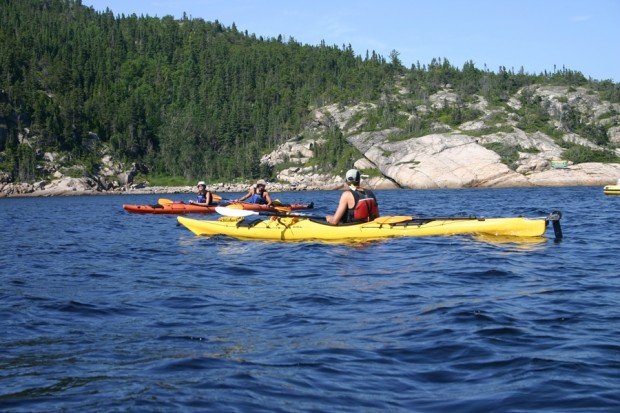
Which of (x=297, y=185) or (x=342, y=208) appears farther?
(x=297, y=185)

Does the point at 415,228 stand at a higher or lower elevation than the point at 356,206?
lower

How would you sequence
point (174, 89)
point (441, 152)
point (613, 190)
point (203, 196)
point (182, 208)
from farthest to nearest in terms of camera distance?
point (174, 89), point (441, 152), point (613, 190), point (182, 208), point (203, 196)

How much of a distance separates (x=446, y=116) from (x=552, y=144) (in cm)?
1993

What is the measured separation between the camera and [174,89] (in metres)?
144

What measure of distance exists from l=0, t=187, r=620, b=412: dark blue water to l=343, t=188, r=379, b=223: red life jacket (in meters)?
1.96

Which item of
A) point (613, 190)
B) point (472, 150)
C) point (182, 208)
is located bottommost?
point (182, 208)

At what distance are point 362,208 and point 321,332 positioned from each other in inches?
336

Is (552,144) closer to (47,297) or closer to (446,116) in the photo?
(446,116)

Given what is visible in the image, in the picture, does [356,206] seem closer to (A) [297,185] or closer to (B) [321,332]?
(B) [321,332]

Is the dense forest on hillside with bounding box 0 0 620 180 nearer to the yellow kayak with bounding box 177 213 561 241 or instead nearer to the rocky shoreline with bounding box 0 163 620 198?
the rocky shoreline with bounding box 0 163 620 198

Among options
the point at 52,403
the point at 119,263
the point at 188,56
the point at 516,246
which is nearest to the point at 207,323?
the point at 52,403

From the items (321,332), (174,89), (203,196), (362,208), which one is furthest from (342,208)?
(174,89)

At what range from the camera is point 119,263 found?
13695 mm

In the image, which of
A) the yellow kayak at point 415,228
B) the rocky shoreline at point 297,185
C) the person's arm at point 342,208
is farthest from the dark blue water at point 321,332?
the rocky shoreline at point 297,185
